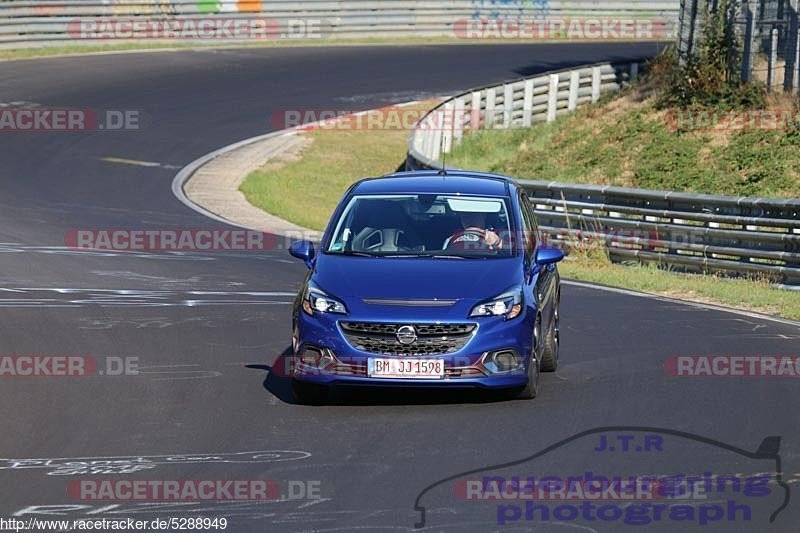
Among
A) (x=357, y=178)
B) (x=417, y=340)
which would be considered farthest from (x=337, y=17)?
(x=417, y=340)

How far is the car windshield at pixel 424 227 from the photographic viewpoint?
11172 millimetres

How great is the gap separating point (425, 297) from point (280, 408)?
4.57 feet

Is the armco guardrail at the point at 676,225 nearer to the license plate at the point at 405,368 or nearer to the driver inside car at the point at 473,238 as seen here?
the driver inside car at the point at 473,238

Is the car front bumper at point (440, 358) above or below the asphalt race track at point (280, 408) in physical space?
above

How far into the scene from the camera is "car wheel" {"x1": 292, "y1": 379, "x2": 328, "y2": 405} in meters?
10.5

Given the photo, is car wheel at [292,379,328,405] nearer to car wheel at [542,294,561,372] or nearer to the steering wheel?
the steering wheel

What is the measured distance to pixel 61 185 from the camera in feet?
84.1

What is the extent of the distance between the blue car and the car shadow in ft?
0.75

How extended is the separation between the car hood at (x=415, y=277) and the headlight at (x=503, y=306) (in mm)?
62

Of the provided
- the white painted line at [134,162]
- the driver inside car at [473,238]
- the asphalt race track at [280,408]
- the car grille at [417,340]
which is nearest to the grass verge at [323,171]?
the white painted line at [134,162]

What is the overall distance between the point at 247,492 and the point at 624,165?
21917 mm

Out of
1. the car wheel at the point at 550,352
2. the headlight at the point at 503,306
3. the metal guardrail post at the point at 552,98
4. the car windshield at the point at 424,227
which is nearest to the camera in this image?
the headlight at the point at 503,306

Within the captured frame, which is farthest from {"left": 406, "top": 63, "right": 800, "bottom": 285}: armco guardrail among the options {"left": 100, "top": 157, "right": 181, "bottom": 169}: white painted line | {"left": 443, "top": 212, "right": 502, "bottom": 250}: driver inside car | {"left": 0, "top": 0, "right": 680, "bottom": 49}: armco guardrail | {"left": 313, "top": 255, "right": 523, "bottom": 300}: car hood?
{"left": 0, "top": 0, "right": 680, "bottom": 49}: armco guardrail

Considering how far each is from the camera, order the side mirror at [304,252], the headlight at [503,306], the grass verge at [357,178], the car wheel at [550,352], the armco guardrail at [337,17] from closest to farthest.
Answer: the headlight at [503,306] → the side mirror at [304,252] → the car wheel at [550,352] → the grass verge at [357,178] → the armco guardrail at [337,17]
